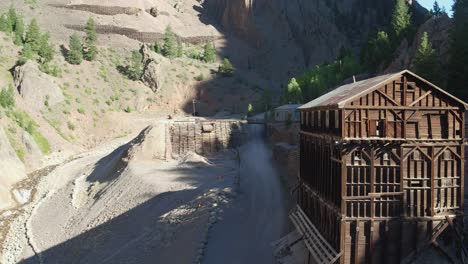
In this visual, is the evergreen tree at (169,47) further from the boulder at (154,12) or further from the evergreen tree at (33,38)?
the evergreen tree at (33,38)

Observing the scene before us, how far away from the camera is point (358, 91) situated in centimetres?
1870

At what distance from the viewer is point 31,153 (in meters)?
52.0

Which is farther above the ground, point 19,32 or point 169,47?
point 19,32

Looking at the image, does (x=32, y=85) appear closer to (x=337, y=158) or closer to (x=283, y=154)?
(x=283, y=154)

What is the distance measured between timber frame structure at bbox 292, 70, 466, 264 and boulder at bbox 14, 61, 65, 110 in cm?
5216

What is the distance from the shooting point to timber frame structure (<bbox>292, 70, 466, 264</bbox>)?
18125 mm

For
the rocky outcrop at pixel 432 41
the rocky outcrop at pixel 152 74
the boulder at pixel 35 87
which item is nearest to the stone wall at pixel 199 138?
the rocky outcrop at pixel 432 41

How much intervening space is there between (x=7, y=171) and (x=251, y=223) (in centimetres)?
2838

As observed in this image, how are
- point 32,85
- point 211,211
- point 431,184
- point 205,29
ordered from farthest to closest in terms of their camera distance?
point 205,29 < point 32,85 < point 211,211 < point 431,184

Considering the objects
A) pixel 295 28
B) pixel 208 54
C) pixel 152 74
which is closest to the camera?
pixel 152 74

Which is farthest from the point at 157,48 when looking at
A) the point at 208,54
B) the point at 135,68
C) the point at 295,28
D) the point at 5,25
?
the point at 295,28

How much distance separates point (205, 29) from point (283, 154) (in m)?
66.5

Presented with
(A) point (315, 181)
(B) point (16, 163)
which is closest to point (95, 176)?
(B) point (16, 163)

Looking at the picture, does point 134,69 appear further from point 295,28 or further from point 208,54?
point 295,28
